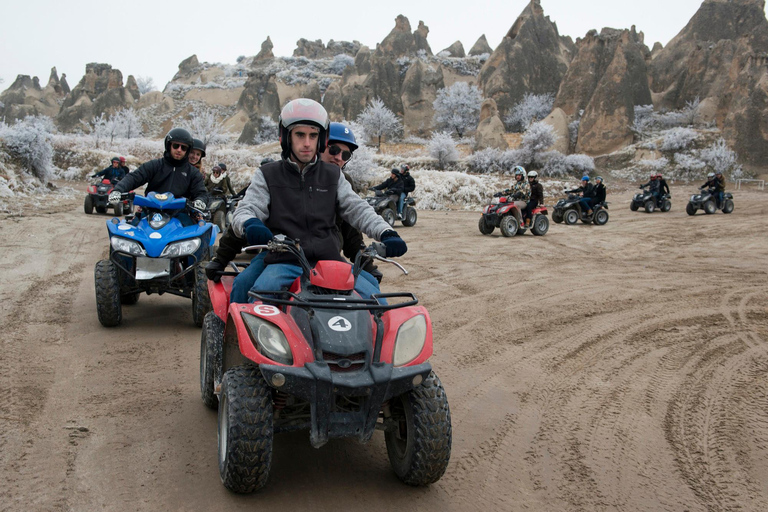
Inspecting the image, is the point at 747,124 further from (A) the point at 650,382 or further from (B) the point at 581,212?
(A) the point at 650,382

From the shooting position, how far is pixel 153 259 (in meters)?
6.43

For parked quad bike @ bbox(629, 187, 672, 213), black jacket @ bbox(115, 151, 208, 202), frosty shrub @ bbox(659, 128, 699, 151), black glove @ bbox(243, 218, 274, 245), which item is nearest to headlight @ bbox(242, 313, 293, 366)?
black glove @ bbox(243, 218, 274, 245)

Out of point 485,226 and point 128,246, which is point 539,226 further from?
point 128,246

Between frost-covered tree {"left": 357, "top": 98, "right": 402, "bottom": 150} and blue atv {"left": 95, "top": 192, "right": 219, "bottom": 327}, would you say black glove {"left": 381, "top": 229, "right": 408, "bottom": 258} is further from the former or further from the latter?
frost-covered tree {"left": 357, "top": 98, "right": 402, "bottom": 150}

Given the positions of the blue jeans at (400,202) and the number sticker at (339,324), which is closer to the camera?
the number sticker at (339,324)

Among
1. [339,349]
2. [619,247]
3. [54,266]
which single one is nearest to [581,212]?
[619,247]

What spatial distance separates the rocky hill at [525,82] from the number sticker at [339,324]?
40012mm

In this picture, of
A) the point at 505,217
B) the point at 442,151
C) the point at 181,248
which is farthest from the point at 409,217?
the point at 442,151

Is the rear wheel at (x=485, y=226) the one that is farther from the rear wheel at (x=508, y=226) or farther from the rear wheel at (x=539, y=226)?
the rear wheel at (x=539, y=226)

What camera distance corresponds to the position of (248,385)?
3012 millimetres

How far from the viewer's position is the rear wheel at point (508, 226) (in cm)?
1631

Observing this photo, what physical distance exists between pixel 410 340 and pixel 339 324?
367 millimetres

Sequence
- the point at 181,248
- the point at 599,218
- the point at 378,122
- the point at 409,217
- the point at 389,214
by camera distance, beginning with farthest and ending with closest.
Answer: the point at 378,122
the point at 599,218
the point at 409,217
the point at 389,214
the point at 181,248

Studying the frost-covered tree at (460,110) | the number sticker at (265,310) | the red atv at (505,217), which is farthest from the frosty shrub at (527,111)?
the number sticker at (265,310)
